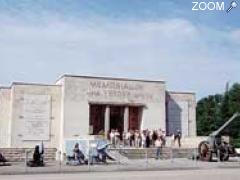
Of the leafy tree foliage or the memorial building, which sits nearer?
the memorial building

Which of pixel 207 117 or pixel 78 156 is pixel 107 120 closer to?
pixel 78 156

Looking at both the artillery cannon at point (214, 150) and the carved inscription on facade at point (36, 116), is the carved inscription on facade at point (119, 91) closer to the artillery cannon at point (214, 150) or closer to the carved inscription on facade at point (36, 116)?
the carved inscription on facade at point (36, 116)

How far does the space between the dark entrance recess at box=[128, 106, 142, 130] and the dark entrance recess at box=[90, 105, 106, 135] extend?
2829 mm

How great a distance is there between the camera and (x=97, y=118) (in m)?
53.7

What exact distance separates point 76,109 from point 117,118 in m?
4.81

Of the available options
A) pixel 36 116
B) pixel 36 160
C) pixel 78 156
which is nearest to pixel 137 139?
pixel 36 116

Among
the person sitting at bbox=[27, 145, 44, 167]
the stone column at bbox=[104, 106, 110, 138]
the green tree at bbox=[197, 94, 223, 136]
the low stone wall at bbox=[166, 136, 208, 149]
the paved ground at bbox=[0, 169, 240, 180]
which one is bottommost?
the paved ground at bbox=[0, 169, 240, 180]

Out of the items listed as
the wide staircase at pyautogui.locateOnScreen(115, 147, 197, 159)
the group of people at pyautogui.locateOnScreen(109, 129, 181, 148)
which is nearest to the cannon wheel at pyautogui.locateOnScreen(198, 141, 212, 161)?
the wide staircase at pyautogui.locateOnScreen(115, 147, 197, 159)

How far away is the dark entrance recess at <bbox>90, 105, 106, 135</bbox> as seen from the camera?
175 feet

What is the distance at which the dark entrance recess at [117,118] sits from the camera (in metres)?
53.7

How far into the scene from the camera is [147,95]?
54125 millimetres

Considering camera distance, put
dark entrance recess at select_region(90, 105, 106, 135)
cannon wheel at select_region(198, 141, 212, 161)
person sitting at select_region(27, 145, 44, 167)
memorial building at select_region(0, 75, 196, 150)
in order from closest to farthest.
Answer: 1. person sitting at select_region(27, 145, 44, 167)
2. cannon wheel at select_region(198, 141, 212, 161)
3. memorial building at select_region(0, 75, 196, 150)
4. dark entrance recess at select_region(90, 105, 106, 135)

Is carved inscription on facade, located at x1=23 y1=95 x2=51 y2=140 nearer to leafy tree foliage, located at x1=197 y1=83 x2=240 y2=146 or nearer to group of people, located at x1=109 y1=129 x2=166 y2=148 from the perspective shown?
group of people, located at x1=109 y1=129 x2=166 y2=148

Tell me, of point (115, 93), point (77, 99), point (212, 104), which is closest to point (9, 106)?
point (77, 99)
